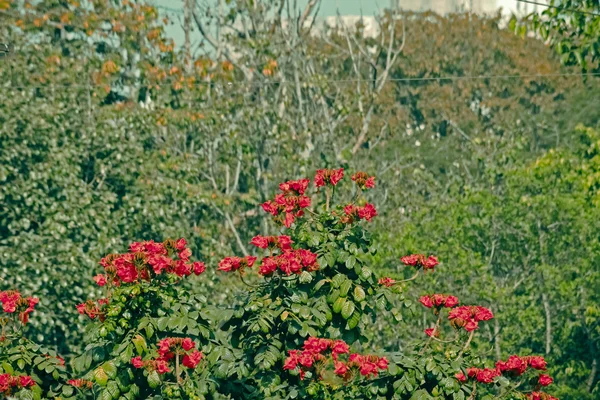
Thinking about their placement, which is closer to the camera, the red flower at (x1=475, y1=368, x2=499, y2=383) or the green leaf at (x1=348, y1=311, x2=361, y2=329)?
the red flower at (x1=475, y1=368, x2=499, y2=383)

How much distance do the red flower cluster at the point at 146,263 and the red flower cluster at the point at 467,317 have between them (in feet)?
5.43

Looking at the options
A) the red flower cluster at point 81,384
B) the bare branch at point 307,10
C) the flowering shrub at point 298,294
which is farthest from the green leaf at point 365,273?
the bare branch at point 307,10

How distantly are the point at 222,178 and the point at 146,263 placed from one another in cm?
1727

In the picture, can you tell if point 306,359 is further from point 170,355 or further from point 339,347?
point 170,355

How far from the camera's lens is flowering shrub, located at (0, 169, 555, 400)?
276 inches

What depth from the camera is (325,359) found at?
22.4ft

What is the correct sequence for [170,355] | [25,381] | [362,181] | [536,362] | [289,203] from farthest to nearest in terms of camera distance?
[362,181] < [289,203] < [25,381] < [536,362] < [170,355]

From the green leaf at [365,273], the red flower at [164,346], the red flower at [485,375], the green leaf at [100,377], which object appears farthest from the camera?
the green leaf at [365,273]

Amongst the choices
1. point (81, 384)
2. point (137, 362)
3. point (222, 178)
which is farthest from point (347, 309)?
point (222, 178)

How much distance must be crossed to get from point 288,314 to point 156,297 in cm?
85

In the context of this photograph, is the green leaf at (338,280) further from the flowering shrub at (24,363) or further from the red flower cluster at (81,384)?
the flowering shrub at (24,363)

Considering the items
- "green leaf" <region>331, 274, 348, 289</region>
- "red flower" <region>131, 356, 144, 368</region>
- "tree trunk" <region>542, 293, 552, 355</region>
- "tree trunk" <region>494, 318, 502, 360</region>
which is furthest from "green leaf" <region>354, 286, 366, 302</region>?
"tree trunk" <region>542, 293, 552, 355</region>

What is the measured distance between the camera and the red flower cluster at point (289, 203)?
759cm

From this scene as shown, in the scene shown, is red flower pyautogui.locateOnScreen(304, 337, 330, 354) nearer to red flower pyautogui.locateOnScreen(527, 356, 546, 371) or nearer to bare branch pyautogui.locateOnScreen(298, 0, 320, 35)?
red flower pyautogui.locateOnScreen(527, 356, 546, 371)
